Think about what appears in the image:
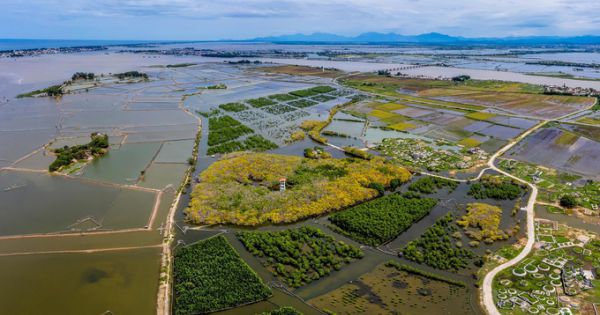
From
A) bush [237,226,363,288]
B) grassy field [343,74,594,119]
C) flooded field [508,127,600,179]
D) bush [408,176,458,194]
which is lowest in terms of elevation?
bush [237,226,363,288]

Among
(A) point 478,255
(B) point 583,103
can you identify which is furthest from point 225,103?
(B) point 583,103

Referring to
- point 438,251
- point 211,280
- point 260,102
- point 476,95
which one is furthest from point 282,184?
point 476,95

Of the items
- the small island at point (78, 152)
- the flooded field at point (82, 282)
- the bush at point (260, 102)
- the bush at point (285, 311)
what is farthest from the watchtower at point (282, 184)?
the bush at point (260, 102)

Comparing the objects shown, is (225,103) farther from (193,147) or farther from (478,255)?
(478,255)

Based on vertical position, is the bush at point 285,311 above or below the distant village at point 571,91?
below

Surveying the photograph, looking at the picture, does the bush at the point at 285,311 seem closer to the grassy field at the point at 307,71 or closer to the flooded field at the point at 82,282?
the flooded field at the point at 82,282

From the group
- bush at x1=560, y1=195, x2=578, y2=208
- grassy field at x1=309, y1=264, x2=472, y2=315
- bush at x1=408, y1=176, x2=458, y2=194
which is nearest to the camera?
grassy field at x1=309, y1=264, x2=472, y2=315

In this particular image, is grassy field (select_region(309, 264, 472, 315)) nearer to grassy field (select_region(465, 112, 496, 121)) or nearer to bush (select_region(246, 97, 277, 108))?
→ grassy field (select_region(465, 112, 496, 121))

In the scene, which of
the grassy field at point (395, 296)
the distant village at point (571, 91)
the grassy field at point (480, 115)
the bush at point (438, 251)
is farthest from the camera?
the distant village at point (571, 91)

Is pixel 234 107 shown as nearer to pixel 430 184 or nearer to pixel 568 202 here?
pixel 430 184

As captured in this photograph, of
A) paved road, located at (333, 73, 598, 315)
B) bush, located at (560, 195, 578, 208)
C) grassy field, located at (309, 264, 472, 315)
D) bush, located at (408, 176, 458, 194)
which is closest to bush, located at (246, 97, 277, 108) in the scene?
paved road, located at (333, 73, 598, 315)

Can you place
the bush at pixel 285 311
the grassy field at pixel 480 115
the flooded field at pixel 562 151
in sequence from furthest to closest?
the grassy field at pixel 480 115, the flooded field at pixel 562 151, the bush at pixel 285 311

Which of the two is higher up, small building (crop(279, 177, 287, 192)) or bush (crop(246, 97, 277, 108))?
bush (crop(246, 97, 277, 108))
